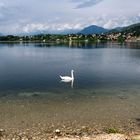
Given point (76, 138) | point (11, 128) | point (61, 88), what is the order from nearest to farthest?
point (76, 138) < point (11, 128) < point (61, 88)

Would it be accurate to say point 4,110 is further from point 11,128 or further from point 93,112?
point 93,112

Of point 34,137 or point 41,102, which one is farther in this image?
point 41,102

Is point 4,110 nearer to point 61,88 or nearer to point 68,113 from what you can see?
point 68,113

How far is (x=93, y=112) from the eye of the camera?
3347cm

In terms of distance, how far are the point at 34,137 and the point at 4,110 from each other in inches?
393

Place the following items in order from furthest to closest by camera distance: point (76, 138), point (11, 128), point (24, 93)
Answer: point (24, 93) → point (11, 128) → point (76, 138)

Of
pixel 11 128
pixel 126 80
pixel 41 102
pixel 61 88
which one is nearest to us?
pixel 11 128

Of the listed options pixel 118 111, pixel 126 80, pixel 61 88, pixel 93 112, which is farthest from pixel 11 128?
pixel 126 80

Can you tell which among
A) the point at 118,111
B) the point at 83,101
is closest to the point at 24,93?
the point at 83,101

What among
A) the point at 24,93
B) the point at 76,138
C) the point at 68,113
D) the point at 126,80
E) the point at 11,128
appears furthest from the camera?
the point at 126,80

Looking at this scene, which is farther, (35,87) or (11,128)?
(35,87)

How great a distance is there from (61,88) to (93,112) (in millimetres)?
15004

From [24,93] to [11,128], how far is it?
16.1m

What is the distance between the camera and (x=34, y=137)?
963 inches
